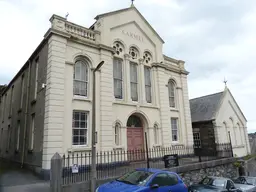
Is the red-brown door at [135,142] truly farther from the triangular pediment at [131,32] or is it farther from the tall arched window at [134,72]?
the triangular pediment at [131,32]

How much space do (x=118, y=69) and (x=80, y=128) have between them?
224 inches

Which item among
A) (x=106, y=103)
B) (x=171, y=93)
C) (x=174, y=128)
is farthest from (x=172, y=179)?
(x=171, y=93)

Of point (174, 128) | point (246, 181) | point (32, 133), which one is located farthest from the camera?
point (174, 128)

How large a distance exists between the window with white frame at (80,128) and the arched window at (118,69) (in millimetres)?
3220

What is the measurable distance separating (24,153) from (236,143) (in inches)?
885

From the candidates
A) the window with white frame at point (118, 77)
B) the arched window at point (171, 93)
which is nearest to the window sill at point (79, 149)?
the window with white frame at point (118, 77)

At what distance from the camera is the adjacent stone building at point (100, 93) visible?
11633 millimetres

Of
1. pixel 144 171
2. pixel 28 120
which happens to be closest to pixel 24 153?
pixel 28 120

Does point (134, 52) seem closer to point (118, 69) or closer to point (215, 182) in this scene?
point (118, 69)

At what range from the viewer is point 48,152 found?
1047 cm

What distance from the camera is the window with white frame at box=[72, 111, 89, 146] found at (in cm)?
1198

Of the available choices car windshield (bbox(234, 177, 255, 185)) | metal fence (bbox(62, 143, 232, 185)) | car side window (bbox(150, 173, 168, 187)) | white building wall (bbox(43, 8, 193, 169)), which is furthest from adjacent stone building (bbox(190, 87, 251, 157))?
car side window (bbox(150, 173, 168, 187))

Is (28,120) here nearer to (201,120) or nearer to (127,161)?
(127,161)

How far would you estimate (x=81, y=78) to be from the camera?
43.3 feet
